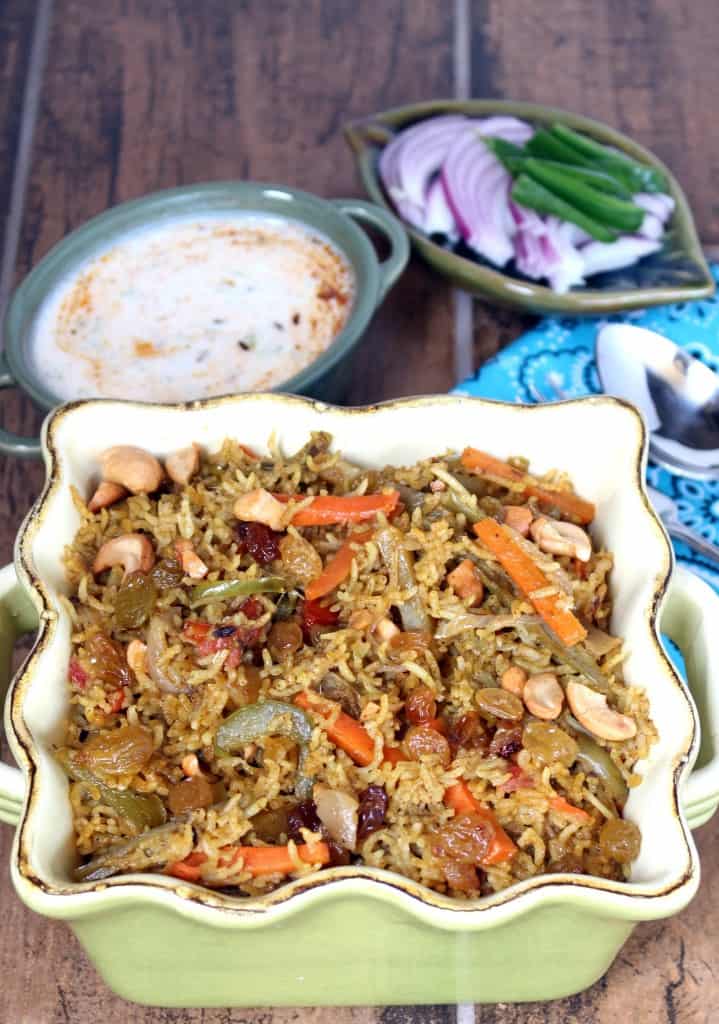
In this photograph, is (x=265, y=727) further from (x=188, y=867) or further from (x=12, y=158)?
(x=12, y=158)

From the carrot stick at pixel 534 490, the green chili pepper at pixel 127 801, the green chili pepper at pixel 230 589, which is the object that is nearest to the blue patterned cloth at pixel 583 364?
the carrot stick at pixel 534 490

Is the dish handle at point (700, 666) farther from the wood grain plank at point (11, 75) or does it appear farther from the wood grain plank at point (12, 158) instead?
the wood grain plank at point (11, 75)

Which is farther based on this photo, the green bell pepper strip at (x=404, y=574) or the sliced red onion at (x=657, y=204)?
the sliced red onion at (x=657, y=204)

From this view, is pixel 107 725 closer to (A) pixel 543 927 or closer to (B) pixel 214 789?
(B) pixel 214 789

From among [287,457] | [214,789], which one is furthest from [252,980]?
[287,457]

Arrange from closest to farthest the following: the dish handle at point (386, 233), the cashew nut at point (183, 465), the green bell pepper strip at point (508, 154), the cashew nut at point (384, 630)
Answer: the cashew nut at point (384, 630)
the cashew nut at point (183, 465)
the dish handle at point (386, 233)
the green bell pepper strip at point (508, 154)
